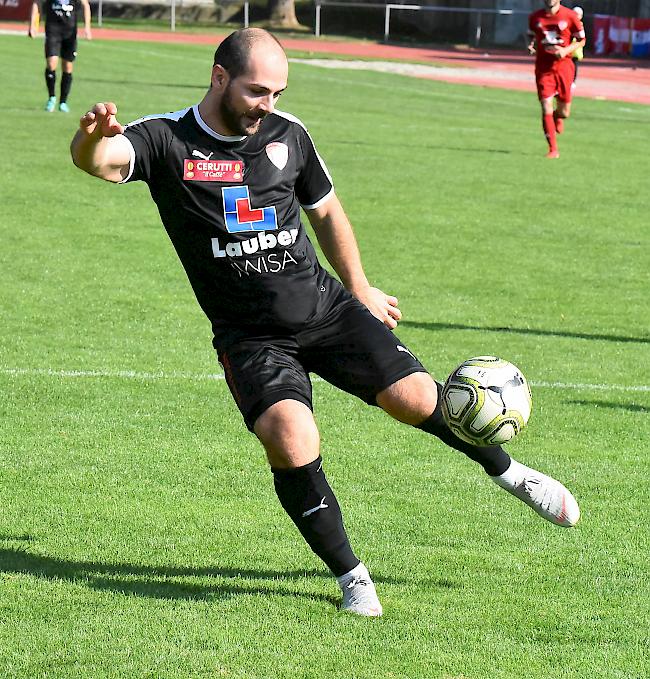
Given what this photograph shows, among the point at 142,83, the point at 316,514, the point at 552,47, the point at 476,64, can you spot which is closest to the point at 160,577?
the point at 316,514

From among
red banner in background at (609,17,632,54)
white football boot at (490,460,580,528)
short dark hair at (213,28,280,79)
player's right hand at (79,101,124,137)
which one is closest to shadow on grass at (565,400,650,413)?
white football boot at (490,460,580,528)

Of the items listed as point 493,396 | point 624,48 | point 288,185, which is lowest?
point 624,48

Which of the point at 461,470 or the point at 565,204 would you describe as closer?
the point at 461,470

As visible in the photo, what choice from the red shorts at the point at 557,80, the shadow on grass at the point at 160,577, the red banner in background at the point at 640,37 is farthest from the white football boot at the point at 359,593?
the red banner in background at the point at 640,37

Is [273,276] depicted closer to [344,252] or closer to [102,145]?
[344,252]

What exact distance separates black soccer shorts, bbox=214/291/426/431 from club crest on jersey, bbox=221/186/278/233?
0.42 m

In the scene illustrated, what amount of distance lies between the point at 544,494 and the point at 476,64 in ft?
129

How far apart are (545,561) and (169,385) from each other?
3456 millimetres

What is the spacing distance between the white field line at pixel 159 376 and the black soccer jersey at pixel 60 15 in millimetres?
14472

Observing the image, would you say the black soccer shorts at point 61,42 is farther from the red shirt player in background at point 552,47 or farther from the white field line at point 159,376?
the white field line at point 159,376

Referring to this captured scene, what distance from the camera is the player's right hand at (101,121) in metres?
4.55

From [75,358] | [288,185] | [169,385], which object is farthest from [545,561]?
[75,358]

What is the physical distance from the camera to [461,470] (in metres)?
6.82

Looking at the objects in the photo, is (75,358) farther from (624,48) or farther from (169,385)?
(624,48)
